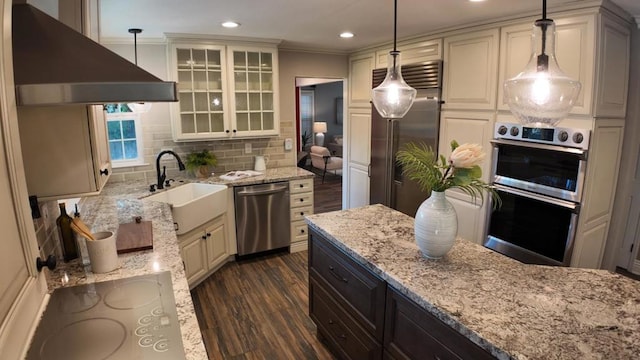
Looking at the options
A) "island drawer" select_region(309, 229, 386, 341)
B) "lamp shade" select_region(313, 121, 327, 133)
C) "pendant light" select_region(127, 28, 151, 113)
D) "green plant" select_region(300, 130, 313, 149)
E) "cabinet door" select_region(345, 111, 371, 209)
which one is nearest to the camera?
"island drawer" select_region(309, 229, 386, 341)

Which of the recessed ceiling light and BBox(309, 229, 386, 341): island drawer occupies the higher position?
the recessed ceiling light

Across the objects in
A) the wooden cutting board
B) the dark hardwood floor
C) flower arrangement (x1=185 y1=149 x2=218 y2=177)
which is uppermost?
flower arrangement (x1=185 y1=149 x2=218 y2=177)

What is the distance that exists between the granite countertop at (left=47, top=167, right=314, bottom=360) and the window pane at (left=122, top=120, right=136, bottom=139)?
1.74 feet

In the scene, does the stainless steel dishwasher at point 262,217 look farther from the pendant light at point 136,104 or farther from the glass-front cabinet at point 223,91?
the pendant light at point 136,104

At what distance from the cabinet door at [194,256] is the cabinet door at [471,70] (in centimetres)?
258

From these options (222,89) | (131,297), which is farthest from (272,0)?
(131,297)

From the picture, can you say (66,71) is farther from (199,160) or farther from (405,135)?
(405,135)

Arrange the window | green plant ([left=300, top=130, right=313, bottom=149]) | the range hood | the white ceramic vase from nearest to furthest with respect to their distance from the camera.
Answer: the range hood
the white ceramic vase
the window
green plant ([left=300, top=130, right=313, bottom=149])

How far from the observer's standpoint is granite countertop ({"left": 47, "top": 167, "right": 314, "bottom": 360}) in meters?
1.37

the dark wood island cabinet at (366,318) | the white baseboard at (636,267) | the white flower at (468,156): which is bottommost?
the white baseboard at (636,267)

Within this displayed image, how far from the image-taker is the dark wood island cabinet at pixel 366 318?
149 centimetres

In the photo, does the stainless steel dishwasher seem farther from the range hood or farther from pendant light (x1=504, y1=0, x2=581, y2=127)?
pendant light (x1=504, y1=0, x2=581, y2=127)

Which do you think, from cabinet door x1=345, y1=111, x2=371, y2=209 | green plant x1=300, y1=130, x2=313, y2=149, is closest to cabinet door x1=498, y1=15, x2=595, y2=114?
cabinet door x1=345, y1=111, x2=371, y2=209

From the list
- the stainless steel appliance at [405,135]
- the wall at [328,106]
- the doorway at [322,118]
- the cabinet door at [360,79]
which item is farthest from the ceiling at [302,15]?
the wall at [328,106]
